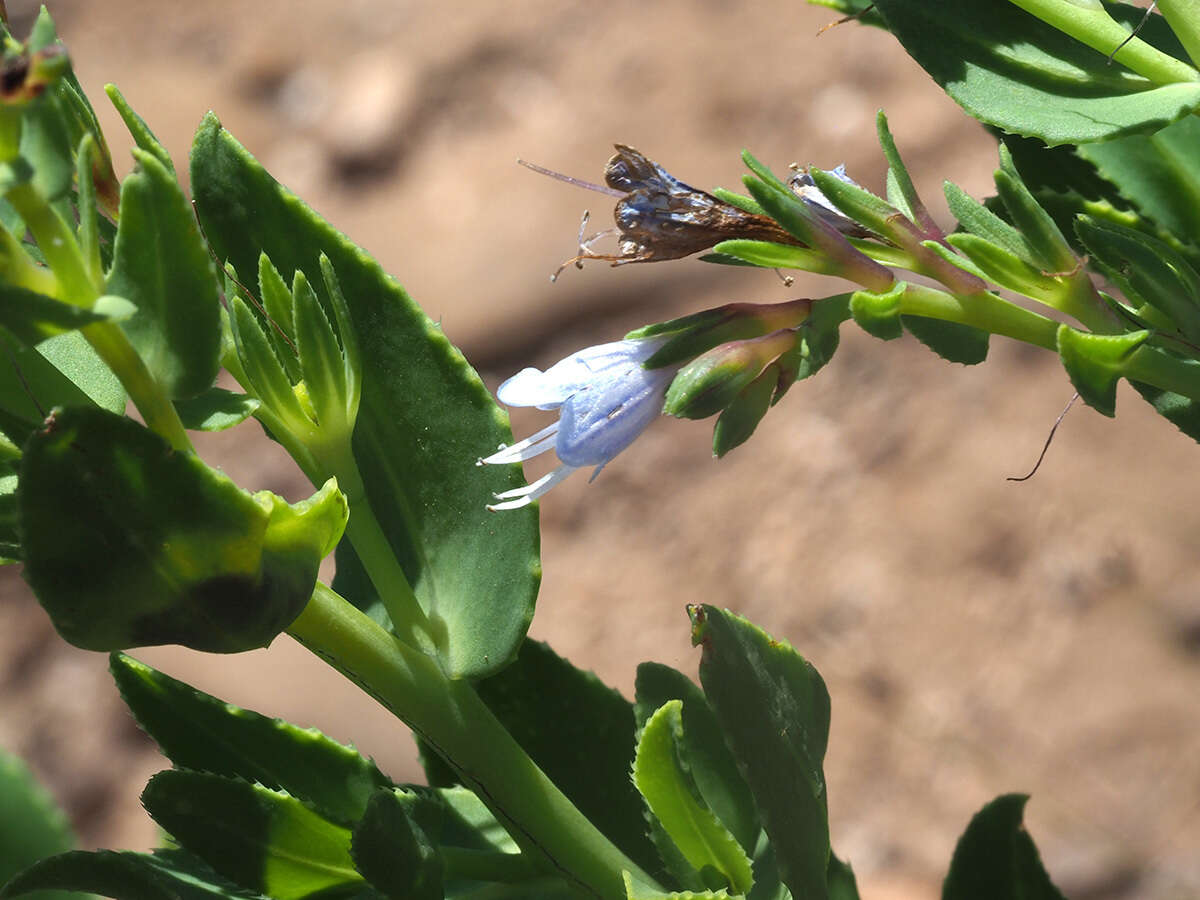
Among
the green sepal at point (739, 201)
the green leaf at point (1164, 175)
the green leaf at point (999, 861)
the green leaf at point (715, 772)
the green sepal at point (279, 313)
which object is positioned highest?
the green sepal at point (279, 313)

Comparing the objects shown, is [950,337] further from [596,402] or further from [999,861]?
[999,861]

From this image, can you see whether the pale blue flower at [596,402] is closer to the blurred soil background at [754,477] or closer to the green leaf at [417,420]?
the green leaf at [417,420]

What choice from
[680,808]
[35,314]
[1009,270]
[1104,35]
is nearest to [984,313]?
[1009,270]

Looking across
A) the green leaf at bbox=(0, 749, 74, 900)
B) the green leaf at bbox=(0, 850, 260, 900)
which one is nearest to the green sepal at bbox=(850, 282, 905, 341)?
the green leaf at bbox=(0, 850, 260, 900)

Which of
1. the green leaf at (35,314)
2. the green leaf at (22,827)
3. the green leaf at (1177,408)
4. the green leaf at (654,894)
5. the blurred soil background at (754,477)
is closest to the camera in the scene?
the green leaf at (35,314)

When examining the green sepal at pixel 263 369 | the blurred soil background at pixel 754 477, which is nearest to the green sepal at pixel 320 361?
the green sepal at pixel 263 369
